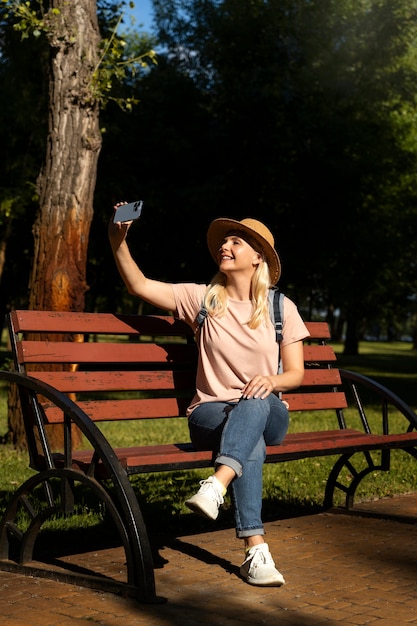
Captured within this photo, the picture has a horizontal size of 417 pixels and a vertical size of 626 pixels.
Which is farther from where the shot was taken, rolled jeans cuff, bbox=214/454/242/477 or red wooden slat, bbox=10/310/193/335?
red wooden slat, bbox=10/310/193/335

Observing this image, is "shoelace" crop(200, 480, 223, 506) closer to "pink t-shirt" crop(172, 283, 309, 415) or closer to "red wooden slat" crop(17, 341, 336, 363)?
"pink t-shirt" crop(172, 283, 309, 415)

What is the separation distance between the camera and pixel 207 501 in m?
4.22

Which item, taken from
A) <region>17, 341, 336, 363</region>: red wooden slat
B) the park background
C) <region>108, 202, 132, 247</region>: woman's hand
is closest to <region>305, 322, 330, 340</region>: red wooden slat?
<region>17, 341, 336, 363</region>: red wooden slat

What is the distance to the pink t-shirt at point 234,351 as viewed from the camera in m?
4.91

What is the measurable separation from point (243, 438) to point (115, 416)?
0.93m

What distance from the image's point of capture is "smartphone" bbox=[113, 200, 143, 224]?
4.68 meters

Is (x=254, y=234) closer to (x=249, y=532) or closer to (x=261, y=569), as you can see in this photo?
(x=249, y=532)

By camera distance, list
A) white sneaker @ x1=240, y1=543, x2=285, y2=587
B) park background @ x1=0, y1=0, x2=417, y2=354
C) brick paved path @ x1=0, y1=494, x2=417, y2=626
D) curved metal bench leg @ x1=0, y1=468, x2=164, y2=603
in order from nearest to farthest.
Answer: brick paved path @ x1=0, y1=494, x2=417, y2=626 → curved metal bench leg @ x1=0, y1=468, x2=164, y2=603 → white sneaker @ x1=240, y1=543, x2=285, y2=587 → park background @ x1=0, y1=0, x2=417, y2=354

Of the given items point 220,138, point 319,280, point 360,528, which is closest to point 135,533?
point 360,528

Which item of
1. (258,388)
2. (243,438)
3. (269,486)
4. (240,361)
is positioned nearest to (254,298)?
(240,361)

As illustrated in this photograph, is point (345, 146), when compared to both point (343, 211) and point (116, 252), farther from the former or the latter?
point (116, 252)

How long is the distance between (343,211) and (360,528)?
19.9 metres

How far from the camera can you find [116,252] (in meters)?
5.01

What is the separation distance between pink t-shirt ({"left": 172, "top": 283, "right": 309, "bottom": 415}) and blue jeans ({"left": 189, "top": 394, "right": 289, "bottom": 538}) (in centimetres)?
10
